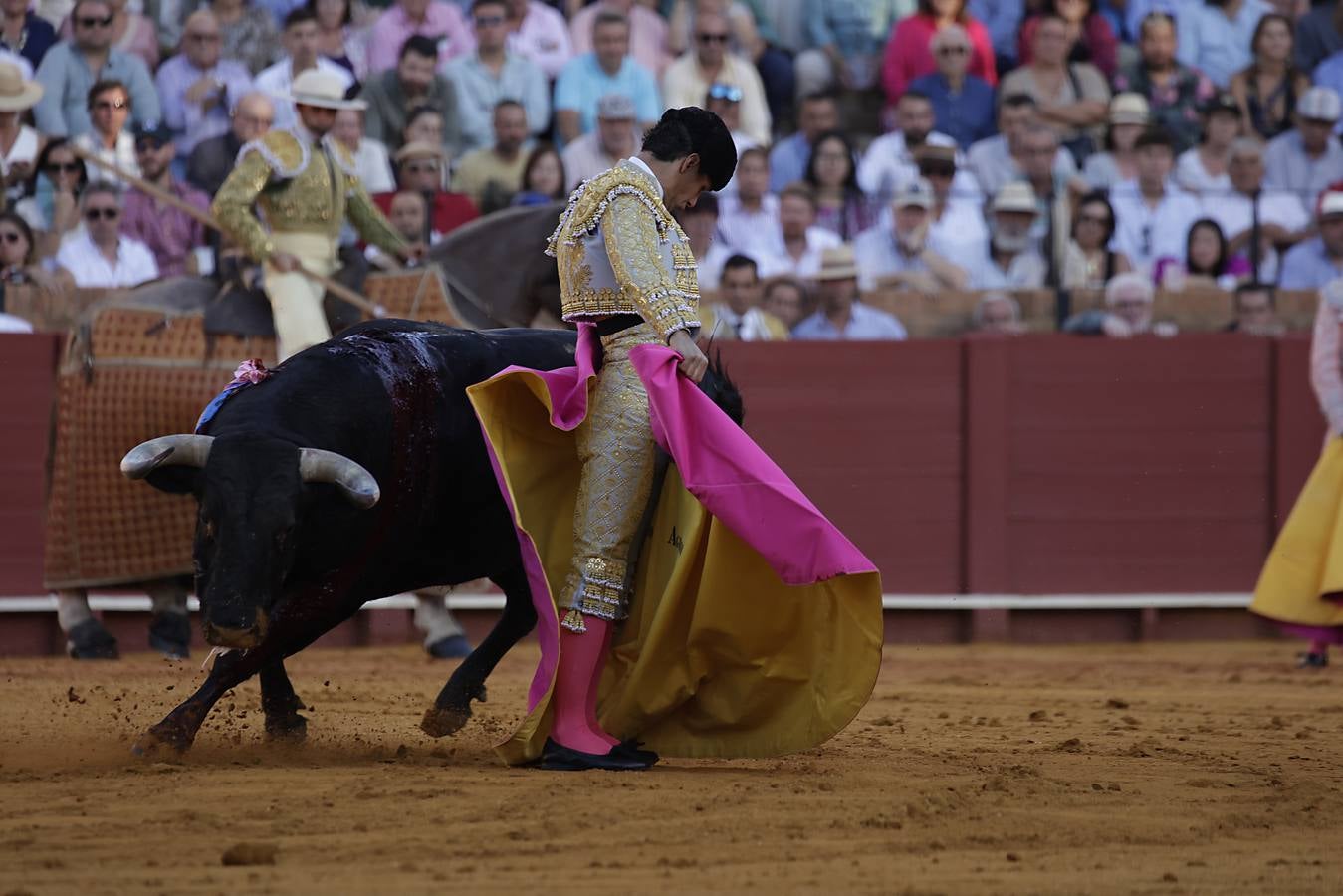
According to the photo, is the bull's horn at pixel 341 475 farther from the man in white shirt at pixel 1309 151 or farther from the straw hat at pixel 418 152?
the man in white shirt at pixel 1309 151

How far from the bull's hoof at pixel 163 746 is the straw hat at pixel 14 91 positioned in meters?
4.58

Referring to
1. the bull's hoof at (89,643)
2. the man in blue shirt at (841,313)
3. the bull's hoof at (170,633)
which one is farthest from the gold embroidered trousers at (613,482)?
the man in blue shirt at (841,313)

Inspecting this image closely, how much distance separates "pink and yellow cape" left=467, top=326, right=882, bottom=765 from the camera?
3.79 m

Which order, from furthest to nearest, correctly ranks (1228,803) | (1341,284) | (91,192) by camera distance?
(91,192) < (1341,284) < (1228,803)

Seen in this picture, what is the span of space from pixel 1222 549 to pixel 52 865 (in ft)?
20.3

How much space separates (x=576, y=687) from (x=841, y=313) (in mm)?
4605

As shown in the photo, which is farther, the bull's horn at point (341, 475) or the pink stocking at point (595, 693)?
the pink stocking at point (595, 693)

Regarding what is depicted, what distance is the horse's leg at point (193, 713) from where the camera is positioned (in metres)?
3.89

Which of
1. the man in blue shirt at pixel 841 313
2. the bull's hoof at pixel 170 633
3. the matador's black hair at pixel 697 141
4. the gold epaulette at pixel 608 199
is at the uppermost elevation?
the matador's black hair at pixel 697 141

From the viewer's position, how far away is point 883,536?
26.3ft

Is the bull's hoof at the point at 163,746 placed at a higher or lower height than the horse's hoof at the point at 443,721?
higher

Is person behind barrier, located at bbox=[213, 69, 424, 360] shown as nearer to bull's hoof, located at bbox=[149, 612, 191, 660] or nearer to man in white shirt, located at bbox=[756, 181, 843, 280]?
bull's hoof, located at bbox=[149, 612, 191, 660]

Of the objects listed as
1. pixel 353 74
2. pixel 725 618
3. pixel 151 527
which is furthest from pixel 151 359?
pixel 725 618

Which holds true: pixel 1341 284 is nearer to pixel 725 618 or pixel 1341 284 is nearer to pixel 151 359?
pixel 725 618
